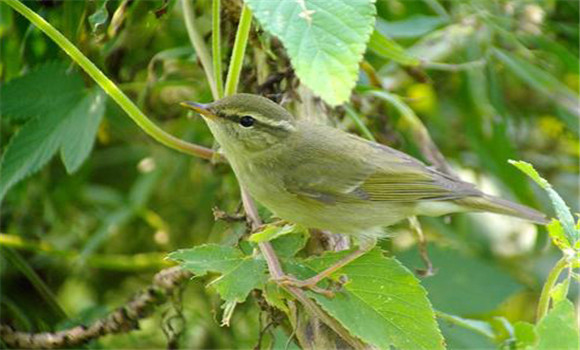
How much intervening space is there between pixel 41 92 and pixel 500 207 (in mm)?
1410

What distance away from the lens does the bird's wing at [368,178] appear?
250cm

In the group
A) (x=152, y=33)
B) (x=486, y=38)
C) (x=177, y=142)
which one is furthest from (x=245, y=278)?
(x=486, y=38)

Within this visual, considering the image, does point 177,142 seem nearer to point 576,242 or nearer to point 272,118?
point 272,118

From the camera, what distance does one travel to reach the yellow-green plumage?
236 centimetres

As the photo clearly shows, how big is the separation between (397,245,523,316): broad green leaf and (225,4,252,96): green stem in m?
1.05

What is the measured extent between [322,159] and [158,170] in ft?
3.04

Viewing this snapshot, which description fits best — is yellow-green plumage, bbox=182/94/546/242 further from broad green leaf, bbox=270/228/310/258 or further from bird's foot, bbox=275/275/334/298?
bird's foot, bbox=275/275/334/298

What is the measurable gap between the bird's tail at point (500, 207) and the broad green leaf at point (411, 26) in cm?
62

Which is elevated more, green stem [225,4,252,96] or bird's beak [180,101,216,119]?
green stem [225,4,252,96]

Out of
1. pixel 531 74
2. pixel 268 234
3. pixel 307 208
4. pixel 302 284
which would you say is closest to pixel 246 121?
pixel 307 208

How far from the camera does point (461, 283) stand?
3.01 meters

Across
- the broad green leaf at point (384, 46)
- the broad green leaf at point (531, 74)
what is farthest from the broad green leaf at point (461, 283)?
the broad green leaf at point (384, 46)

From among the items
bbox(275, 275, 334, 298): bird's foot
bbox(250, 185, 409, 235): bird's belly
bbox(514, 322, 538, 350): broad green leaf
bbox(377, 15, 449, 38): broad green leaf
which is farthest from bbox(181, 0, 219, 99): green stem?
bbox(514, 322, 538, 350): broad green leaf

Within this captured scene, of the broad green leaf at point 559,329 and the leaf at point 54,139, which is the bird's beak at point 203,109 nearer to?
the leaf at point 54,139
